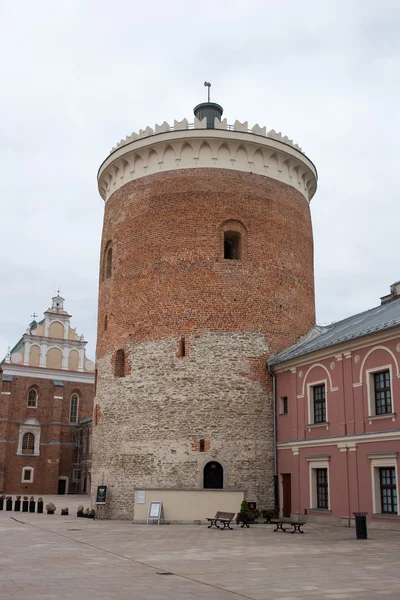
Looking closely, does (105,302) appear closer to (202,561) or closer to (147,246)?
(147,246)

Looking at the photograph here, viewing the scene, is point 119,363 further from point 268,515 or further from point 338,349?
point 338,349

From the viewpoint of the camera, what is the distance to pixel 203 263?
25984 millimetres

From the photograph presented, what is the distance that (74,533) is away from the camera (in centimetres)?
1884

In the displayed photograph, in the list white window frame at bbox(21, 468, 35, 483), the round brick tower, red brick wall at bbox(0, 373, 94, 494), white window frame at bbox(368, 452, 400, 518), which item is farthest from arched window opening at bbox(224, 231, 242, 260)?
white window frame at bbox(21, 468, 35, 483)

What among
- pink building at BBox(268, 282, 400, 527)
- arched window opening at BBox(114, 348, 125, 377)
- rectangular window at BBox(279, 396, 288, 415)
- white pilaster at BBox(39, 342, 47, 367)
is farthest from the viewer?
white pilaster at BBox(39, 342, 47, 367)

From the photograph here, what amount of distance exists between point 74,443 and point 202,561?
146 feet

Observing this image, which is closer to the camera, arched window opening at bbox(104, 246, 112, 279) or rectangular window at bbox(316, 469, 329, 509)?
rectangular window at bbox(316, 469, 329, 509)

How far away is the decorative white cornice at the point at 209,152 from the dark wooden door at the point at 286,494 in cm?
1260

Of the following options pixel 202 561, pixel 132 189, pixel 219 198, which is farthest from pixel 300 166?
pixel 202 561

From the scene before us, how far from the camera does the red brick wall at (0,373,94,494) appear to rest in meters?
52.3

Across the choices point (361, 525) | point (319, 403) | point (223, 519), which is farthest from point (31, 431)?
point (361, 525)

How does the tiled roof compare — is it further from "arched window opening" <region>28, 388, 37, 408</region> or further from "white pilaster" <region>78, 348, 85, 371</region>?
"arched window opening" <region>28, 388, 37, 408</region>

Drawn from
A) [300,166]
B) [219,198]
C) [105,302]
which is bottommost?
[105,302]

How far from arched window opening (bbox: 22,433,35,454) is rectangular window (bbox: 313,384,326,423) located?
36.8m
